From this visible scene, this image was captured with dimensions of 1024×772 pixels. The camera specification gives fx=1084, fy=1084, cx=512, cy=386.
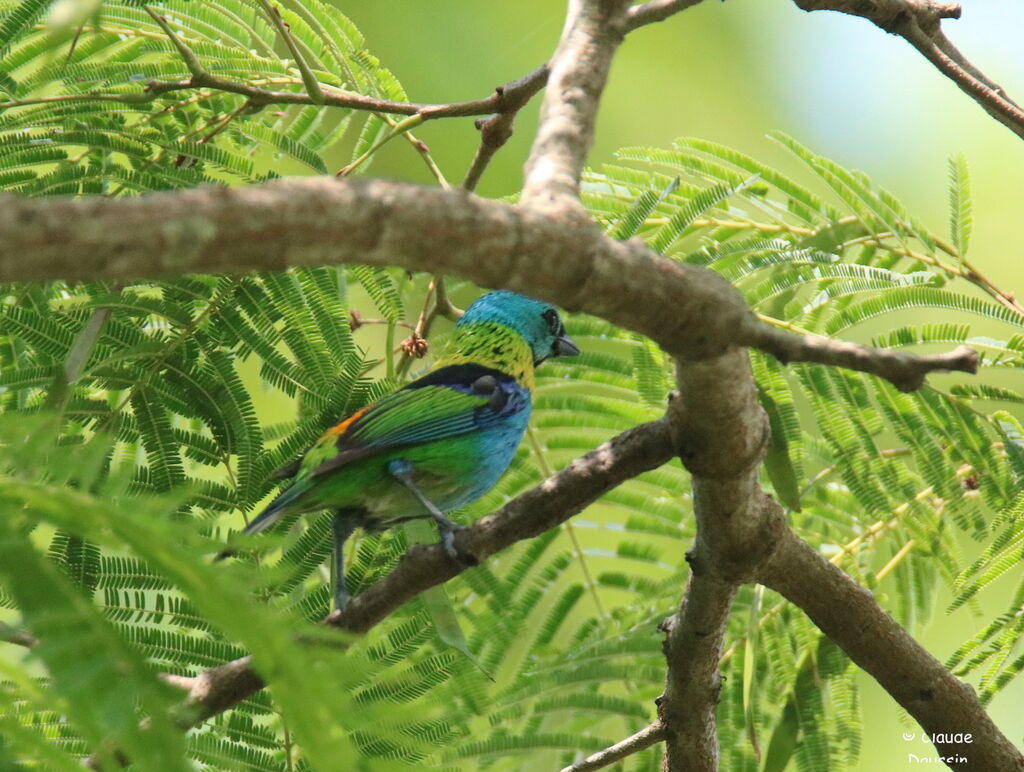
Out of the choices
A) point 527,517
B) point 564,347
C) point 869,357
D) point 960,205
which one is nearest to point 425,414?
point 564,347

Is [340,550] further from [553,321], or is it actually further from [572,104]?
[572,104]

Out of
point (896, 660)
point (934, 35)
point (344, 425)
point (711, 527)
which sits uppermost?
point (934, 35)

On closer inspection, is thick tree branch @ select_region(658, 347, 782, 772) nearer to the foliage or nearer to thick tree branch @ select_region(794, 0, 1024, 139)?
the foliage

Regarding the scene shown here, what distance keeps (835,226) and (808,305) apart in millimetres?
285

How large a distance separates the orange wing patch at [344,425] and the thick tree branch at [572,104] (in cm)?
143

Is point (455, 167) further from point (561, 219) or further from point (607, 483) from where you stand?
point (561, 219)

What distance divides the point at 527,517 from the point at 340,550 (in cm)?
91

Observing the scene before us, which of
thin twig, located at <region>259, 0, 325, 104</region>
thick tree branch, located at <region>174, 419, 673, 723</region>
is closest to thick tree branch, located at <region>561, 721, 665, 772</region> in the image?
thick tree branch, located at <region>174, 419, 673, 723</region>

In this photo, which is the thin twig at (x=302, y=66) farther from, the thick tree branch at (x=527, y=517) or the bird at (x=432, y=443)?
the thick tree branch at (x=527, y=517)

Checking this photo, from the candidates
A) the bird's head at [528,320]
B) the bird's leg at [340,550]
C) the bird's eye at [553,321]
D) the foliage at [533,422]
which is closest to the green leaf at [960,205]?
the foliage at [533,422]

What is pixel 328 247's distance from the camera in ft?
5.06

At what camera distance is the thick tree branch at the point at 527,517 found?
277cm

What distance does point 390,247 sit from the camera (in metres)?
1.61

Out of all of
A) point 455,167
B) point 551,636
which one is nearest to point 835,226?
point 551,636
